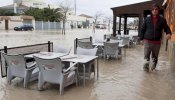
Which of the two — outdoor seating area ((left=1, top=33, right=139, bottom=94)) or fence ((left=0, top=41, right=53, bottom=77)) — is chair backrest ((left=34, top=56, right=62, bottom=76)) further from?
fence ((left=0, top=41, right=53, bottom=77))

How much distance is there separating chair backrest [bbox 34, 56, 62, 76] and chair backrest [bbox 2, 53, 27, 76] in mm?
548

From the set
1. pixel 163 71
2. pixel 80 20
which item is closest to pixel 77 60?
pixel 163 71

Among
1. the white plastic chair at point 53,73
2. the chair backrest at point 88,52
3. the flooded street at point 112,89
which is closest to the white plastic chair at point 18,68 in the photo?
the flooded street at point 112,89

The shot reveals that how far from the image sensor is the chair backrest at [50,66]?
561cm

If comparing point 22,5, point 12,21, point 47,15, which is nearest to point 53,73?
point 12,21

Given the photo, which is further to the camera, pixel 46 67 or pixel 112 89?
pixel 112 89

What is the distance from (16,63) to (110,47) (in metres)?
5.03

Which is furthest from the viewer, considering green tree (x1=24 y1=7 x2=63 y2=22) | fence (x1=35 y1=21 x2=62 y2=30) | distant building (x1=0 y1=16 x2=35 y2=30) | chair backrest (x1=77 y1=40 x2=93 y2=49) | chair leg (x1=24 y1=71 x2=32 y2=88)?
green tree (x1=24 y1=7 x2=63 y2=22)

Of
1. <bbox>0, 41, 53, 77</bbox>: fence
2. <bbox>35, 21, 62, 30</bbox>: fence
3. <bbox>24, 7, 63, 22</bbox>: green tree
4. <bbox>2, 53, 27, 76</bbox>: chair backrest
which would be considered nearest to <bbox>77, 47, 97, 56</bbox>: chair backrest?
<bbox>0, 41, 53, 77</bbox>: fence

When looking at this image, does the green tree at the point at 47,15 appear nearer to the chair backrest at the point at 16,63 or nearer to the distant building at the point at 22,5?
the distant building at the point at 22,5

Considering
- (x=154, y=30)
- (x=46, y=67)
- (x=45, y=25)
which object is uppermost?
(x=45, y=25)

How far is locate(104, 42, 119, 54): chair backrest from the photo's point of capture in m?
10.4

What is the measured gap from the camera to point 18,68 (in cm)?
632

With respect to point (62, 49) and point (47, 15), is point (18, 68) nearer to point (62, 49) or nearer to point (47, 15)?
point (62, 49)
